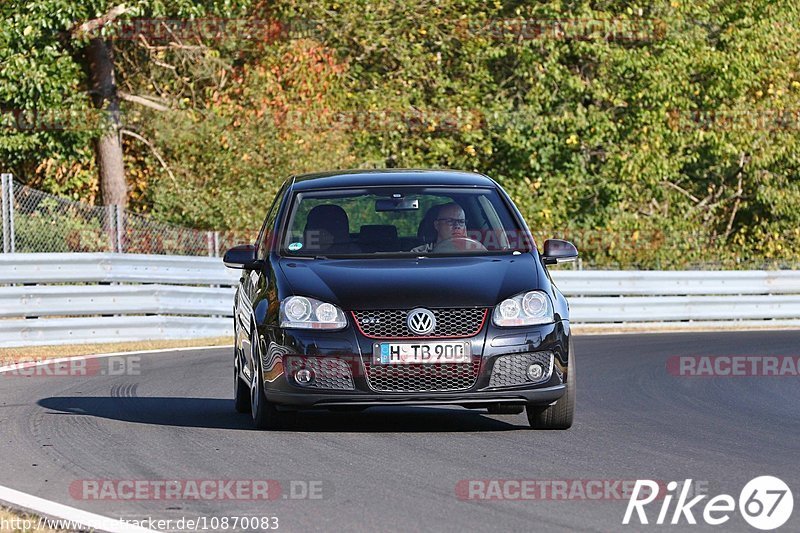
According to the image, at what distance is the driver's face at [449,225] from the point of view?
1021cm

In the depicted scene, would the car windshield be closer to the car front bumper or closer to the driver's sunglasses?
the driver's sunglasses

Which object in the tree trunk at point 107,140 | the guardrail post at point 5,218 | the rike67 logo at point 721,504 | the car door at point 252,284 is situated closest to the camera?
the rike67 logo at point 721,504

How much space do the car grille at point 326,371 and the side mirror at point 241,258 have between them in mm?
1237

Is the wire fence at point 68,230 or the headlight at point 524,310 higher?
the headlight at point 524,310

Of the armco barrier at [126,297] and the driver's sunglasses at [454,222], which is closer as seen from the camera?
the driver's sunglasses at [454,222]

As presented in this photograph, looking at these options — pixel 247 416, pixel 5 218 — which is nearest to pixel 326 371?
pixel 247 416

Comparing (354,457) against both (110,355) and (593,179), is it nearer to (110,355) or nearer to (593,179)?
(110,355)

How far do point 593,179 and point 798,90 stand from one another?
5.63 metres

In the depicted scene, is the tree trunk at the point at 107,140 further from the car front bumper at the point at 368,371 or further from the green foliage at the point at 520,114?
the car front bumper at the point at 368,371

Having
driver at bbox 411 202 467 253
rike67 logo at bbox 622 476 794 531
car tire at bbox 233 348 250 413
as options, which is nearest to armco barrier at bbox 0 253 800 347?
car tire at bbox 233 348 250 413

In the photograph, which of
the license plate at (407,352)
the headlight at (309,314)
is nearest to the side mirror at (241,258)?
the headlight at (309,314)

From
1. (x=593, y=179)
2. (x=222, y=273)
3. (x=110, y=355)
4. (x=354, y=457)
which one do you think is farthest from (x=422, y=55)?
(x=354, y=457)

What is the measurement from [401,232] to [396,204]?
0.63ft

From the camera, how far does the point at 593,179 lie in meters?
33.2
